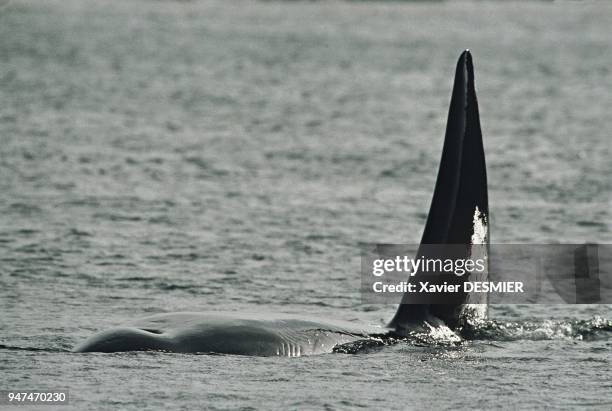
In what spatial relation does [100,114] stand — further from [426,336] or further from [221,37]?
[221,37]

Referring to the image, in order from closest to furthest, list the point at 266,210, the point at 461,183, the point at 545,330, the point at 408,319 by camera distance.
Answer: the point at 461,183 < the point at 408,319 < the point at 545,330 < the point at 266,210

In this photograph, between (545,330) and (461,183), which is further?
(545,330)

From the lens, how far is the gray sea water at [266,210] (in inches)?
530

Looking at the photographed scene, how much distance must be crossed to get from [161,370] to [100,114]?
25334mm

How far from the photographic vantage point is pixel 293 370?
13641 mm

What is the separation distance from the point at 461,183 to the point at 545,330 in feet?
8.67

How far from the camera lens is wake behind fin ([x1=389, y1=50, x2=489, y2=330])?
14359mm

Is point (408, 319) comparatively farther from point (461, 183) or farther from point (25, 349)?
point (25, 349)

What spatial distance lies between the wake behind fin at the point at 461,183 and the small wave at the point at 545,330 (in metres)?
1.15

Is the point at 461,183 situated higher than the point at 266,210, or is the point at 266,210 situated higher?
the point at 266,210

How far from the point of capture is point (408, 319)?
14.9 meters

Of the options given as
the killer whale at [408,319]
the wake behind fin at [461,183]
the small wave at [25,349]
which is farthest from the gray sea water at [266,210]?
the wake behind fin at [461,183]

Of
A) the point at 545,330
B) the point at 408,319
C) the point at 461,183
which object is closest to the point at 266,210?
the point at 545,330

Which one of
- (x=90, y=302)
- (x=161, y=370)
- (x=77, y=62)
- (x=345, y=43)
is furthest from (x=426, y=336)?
(x=345, y=43)
